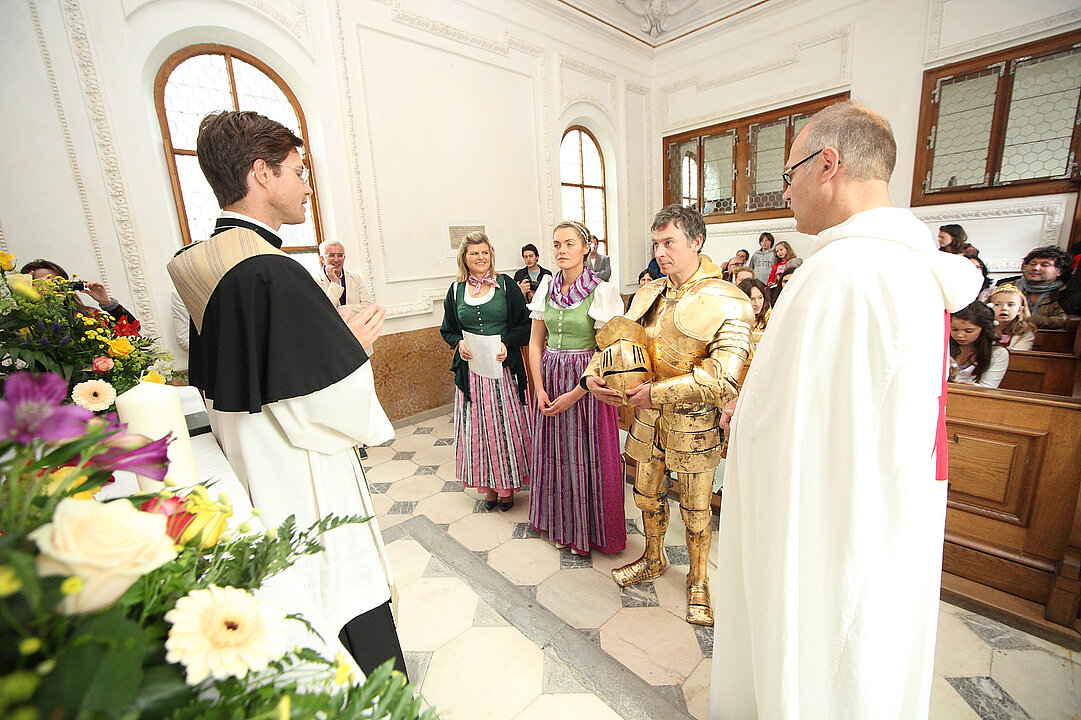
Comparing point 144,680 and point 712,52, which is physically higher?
point 712,52

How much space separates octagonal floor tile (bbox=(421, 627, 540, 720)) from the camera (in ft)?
5.87

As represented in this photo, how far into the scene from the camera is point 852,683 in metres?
1.12

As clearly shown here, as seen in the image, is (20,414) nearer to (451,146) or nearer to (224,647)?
(224,647)

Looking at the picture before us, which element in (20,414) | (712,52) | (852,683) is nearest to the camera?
(20,414)

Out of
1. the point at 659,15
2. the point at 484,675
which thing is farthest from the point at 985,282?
the point at 484,675

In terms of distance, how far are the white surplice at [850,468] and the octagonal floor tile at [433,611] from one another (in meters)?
1.46

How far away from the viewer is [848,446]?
3.58 feet

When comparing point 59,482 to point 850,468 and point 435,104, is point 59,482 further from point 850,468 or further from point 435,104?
point 435,104

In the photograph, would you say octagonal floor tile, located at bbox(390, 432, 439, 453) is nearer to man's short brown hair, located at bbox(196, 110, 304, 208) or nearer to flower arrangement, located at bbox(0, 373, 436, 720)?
man's short brown hair, located at bbox(196, 110, 304, 208)

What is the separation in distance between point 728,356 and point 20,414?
1.82 meters

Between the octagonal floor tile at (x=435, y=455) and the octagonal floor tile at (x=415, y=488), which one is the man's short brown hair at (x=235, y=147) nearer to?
the octagonal floor tile at (x=415, y=488)

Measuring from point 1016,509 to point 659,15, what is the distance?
8.79 metres

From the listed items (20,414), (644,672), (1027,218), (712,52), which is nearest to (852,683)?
(644,672)

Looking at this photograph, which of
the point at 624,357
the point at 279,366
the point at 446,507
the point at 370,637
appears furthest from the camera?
the point at 446,507
